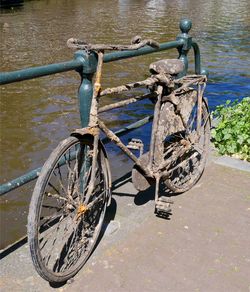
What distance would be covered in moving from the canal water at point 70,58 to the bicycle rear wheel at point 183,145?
186 cm

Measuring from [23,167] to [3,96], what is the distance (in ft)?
12.8

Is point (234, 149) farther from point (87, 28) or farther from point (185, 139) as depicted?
point (87, 28)

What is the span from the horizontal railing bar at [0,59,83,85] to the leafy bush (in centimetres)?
226

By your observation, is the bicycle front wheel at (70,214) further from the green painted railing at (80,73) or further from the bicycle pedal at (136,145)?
the bicycle pedal at (136,145)

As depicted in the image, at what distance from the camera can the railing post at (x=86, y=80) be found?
3.25m

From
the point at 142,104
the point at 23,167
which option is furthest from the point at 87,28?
the point at 23,167

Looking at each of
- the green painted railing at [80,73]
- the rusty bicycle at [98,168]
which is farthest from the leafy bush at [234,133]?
the green painted railing at [80,73]

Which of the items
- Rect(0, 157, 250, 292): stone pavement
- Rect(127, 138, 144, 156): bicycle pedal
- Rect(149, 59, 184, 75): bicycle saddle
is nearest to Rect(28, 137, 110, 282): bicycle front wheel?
Rect(0, 157, 250, 292): stone pavement

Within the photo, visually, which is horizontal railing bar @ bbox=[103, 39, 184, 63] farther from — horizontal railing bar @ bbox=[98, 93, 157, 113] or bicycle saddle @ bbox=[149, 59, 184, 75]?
horizontal railing bar @ bbox=[98, 93, 157, 113]

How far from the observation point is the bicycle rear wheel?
3805mm

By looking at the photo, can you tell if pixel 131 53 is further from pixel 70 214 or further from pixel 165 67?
pixel 70 214

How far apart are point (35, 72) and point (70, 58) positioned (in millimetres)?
11015

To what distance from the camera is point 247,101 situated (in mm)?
5492

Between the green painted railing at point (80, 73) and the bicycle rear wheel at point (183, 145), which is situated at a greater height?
the green painted railing at point (80, 73)
